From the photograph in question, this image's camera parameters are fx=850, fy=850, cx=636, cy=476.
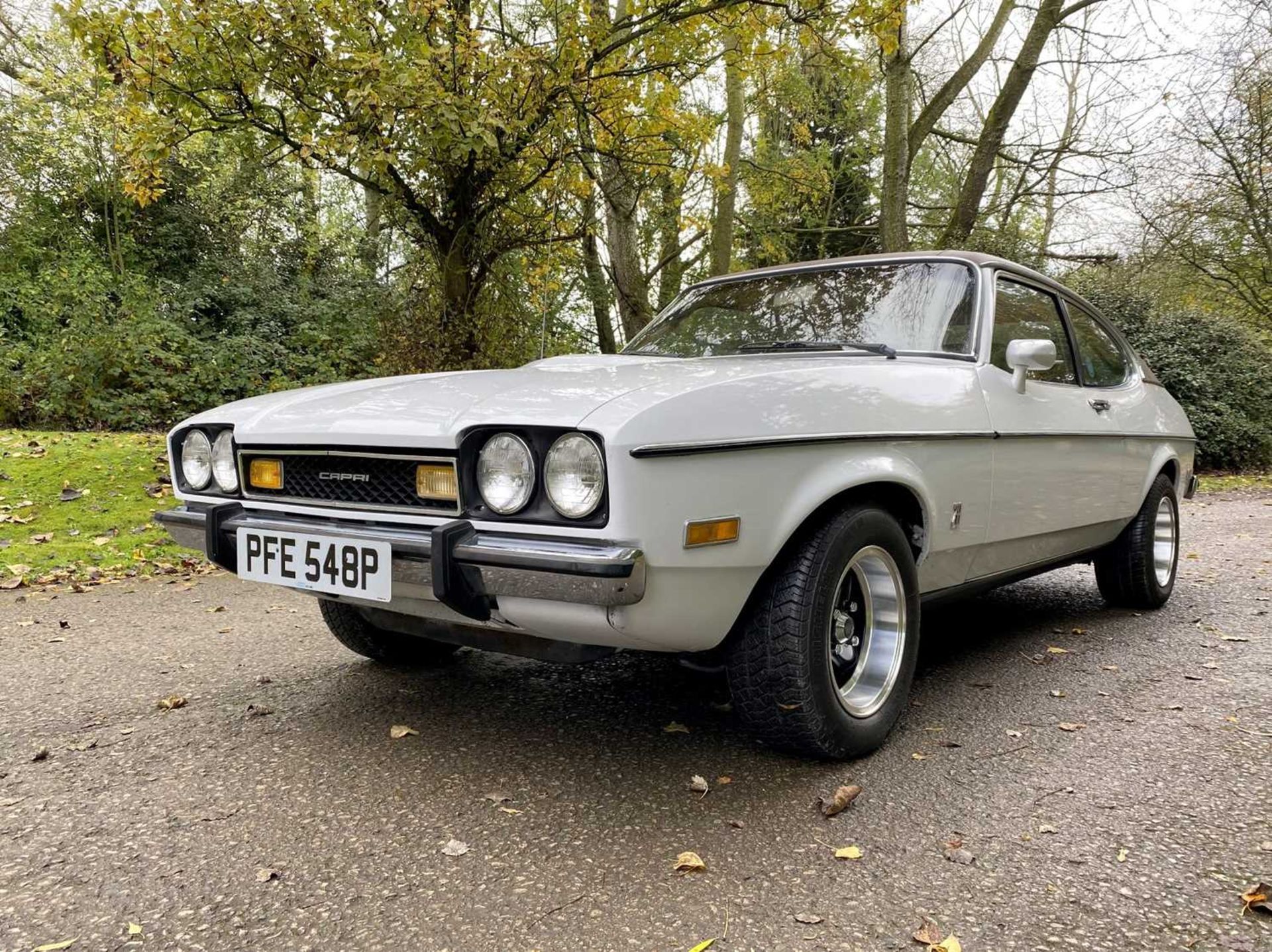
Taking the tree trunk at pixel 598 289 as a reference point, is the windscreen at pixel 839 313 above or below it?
below

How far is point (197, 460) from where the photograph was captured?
256cm

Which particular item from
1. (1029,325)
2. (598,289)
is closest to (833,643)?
(1029,325)

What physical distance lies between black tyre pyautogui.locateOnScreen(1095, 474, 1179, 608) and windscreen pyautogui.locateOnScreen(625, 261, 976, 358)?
1737mm

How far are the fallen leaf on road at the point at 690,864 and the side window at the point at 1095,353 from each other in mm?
2765

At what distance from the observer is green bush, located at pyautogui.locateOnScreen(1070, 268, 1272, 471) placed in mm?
10812

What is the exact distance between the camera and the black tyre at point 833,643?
6.81 ft

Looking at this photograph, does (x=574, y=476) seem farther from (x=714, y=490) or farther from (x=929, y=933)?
(x=929, y=933)

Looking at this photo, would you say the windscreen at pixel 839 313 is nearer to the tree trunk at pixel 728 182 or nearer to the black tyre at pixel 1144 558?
the black tyre at pixel 1144 558

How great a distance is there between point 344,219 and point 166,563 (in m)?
10.9

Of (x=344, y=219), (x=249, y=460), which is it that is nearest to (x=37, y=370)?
(x=344, y=219)

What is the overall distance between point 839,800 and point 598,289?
12.5 m

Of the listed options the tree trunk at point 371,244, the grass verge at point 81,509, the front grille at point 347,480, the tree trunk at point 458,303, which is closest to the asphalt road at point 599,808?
the front grille at point 347,480

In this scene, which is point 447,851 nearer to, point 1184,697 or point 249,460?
point 249,460

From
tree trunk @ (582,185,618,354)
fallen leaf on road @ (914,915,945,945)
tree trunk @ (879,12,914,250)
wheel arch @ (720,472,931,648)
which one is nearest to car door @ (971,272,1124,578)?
wheel arch @ (720,472,931,648)
